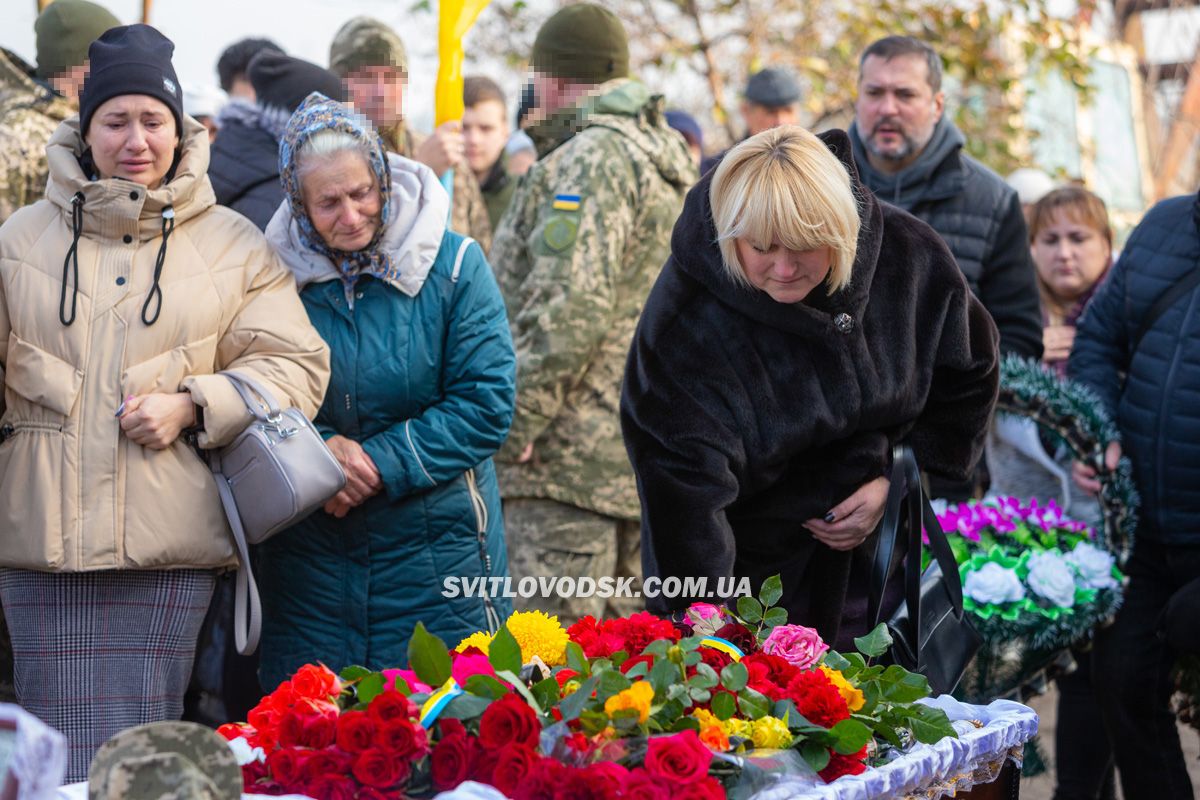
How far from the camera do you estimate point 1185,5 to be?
11859mm

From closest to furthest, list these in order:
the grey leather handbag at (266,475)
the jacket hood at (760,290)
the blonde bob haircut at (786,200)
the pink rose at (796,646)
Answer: the pink rose at (796,646) < the blonde bob haircut at (786,200) < the jacket hood at (760,290) < the grey leather handbag at (266,475)

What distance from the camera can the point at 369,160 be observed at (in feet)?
12.3

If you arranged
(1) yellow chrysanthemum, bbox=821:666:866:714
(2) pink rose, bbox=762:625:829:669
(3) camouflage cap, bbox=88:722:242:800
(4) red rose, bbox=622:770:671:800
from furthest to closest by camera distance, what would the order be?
1. (2) pink rose, bbox=762:625:829:669
2. (1) yellow chrysanthemum, bbox=821:666:866:714
3. (4) red rose, bbox=622:770:671:800
4. (3) camouflage cap, bbox=88:722:242:800

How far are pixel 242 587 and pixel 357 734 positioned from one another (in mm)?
1566

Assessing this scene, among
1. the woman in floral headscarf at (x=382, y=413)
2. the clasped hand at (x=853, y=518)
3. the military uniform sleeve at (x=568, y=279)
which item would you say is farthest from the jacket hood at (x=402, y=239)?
the clasped hand at (x=853, y=518)

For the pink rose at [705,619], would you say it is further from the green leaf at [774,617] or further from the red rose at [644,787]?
the red rose at [644,787]

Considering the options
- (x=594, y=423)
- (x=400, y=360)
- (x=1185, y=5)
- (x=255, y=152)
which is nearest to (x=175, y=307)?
(x=400, y=360)

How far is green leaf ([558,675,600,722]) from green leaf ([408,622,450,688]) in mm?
267

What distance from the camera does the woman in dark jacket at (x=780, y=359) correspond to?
3084mm

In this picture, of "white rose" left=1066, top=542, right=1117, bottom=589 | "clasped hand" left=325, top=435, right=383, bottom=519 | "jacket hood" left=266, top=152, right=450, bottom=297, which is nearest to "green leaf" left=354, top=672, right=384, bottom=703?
"clasped hand" left=325, top=435, right=383, bottom=519

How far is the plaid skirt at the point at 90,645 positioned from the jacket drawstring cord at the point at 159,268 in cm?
61

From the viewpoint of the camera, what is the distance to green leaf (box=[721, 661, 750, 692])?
2.33 m

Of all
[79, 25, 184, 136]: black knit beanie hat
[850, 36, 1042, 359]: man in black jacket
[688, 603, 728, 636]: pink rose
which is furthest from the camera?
[850, 36, 1042, 359]: man in black jacket

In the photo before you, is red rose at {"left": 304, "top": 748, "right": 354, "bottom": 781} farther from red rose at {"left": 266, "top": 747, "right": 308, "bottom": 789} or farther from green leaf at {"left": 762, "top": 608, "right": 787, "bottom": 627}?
green leaf at {"left": 762, "top": 608, "right": 787, "bottom": 627}
